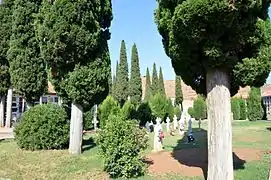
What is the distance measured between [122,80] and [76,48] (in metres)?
37.0

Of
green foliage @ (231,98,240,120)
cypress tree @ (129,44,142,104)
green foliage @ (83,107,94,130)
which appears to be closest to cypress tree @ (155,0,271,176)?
green foliage @ (83,107,94,130)

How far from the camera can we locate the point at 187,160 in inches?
441

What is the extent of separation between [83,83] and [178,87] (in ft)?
148

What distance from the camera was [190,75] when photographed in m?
9.42

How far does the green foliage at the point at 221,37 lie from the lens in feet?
23.9

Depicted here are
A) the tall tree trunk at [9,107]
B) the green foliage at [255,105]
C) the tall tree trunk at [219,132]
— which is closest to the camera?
the tall tree trunk at [219,132]

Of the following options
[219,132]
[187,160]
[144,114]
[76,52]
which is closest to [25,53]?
[76,52]

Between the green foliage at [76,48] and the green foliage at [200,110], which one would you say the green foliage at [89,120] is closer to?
the green foliage at [76,48]

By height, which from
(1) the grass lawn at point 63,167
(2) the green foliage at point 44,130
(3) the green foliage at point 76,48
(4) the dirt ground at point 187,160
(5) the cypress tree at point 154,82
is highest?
(5) the cypress tree at point 154,82

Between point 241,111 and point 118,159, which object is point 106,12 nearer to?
point 118,159

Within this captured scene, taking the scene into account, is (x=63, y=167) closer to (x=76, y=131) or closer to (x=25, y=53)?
(x=76, y=131)

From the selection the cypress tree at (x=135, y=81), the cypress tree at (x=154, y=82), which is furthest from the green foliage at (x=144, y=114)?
the cypress tree at (x=154, y=82)

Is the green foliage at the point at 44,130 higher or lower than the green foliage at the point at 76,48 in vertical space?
lower

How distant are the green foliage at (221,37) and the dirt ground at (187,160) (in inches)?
96.5
